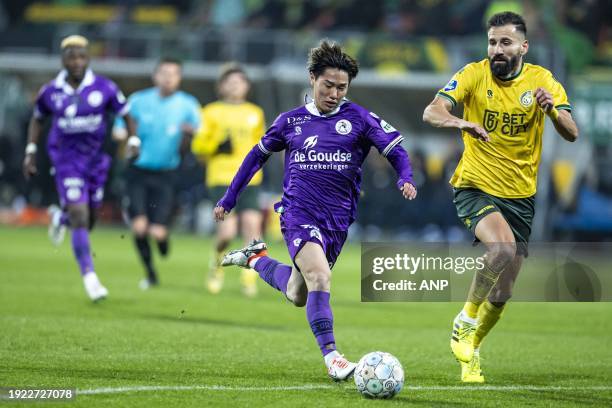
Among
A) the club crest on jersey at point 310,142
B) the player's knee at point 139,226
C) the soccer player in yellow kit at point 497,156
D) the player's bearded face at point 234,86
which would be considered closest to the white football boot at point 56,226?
the player's knee at point 139,226

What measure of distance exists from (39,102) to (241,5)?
16176 millimetres

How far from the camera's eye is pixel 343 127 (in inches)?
302

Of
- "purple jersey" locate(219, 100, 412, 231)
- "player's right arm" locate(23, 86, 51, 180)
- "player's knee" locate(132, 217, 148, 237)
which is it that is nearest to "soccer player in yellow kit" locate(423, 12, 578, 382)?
"purple jersey" locate(219, 100, 412, 231)

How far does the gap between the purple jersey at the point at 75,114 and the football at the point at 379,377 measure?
6106mm

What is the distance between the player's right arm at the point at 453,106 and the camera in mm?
7363

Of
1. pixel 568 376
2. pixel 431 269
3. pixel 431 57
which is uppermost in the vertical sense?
pixel 431 57

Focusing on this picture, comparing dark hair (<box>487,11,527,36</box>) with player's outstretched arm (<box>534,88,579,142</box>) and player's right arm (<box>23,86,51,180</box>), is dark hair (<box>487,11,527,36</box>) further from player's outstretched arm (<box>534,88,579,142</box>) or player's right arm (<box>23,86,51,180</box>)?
player's right arm (<box>23,86,51,180</box>)

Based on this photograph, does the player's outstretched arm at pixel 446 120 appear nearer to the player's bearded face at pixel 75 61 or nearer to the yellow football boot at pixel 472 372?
the yellow football boot at pixel 472 372

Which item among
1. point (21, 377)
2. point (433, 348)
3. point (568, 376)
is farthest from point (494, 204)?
point (21, 377)

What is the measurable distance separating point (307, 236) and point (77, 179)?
510 cm

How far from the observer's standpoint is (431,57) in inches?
880

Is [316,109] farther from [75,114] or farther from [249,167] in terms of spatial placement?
[75,114]

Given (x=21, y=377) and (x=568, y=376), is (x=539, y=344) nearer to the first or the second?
(x=568, y=376)

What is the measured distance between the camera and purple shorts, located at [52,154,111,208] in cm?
1194
